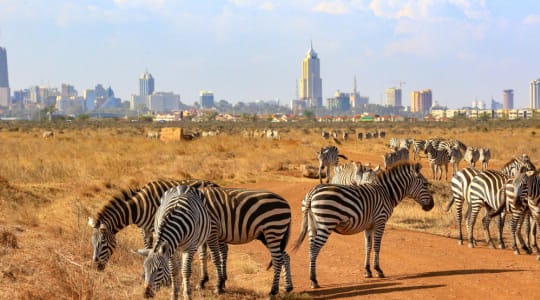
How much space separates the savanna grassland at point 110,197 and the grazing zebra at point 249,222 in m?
0.57

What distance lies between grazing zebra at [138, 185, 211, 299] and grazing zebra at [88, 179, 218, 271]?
111 cm

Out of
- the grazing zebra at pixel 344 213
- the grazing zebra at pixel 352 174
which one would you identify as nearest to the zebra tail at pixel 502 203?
the grazing zebra at pixel 344 213

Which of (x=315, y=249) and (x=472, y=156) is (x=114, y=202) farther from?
(x=472, y=156)

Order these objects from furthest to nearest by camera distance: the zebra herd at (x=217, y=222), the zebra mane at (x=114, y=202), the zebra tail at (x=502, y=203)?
the zebra tail at (x=502, y=203) → the zebra mane at (x=114, y=202) → the zebra herd at (x=217, y=222)

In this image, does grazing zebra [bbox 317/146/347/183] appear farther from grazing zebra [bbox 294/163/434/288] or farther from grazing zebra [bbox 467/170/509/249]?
grazing zebra [bbox 294/163/434/288]

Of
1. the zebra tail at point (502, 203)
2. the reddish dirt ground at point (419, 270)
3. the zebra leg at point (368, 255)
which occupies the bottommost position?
the reddish dirt ground at point (419, 270)

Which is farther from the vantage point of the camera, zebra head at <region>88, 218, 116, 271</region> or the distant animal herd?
zebra head at <region>88, 218, 116, 271</region>

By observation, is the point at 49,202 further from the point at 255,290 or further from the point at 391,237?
the point at 255,290

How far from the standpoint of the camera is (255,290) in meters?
10.5

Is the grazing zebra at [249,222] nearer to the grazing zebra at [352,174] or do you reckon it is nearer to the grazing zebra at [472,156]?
the grazing zebra at [352,174]

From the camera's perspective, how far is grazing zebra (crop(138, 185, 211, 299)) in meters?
7.95

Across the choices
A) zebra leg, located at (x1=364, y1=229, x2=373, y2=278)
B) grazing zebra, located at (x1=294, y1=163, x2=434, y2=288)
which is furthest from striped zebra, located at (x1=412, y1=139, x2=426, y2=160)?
zebra leg, located at (x1=364, y1=229, x2=373, y2=278)

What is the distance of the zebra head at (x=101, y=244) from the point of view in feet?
32.3

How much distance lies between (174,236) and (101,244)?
192 cm
